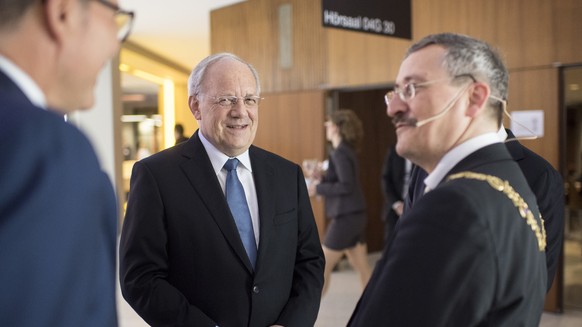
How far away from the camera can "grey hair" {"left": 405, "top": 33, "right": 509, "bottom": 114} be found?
49.8 inches

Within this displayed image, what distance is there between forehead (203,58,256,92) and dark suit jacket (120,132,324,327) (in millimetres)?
254

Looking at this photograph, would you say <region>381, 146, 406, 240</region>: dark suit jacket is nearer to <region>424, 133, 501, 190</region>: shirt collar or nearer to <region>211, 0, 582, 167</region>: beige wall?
<region>211, 0, 582, 167</region>: beige wall

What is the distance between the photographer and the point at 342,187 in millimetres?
5312

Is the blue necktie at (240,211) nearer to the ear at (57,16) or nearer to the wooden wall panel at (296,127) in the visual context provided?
the ear at (57,16)

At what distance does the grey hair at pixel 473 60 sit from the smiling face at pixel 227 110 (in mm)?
781

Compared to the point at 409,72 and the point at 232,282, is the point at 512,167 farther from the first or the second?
the point at 232,282

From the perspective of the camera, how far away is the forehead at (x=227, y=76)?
1.96 metres

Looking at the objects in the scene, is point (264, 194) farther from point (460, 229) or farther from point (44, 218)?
point (44, 218)

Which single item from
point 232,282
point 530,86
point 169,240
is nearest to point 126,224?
point 169,240

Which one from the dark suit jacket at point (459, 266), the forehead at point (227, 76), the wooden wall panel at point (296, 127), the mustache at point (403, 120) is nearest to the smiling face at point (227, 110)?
the forehead at point (227, 76)

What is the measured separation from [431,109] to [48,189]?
33.3 inches

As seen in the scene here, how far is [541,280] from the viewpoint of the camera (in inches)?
45.7

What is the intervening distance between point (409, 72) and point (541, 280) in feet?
1.72

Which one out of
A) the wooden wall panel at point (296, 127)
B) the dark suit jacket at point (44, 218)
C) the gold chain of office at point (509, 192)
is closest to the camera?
the dark suit jacket at point (44, 218)
